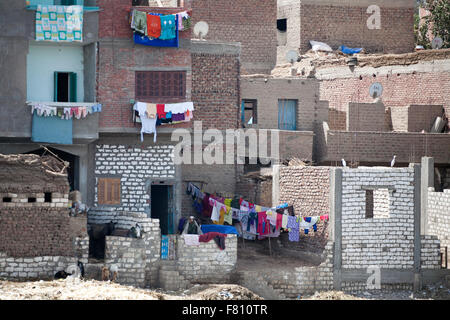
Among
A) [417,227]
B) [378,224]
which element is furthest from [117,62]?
[417,227]

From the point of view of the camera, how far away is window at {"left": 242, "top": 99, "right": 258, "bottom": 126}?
33344 millimetres

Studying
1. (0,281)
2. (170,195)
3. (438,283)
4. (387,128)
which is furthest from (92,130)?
(387,128)

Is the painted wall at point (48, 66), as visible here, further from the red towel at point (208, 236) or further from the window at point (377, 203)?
the window at point (377, 203)

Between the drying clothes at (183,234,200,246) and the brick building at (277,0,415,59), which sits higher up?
the brick building at (277,0,415,59)

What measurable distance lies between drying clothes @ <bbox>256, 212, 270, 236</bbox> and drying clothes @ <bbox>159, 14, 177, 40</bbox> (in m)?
5.34

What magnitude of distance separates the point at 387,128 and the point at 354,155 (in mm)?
3593

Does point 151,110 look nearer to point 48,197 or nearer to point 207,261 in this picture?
point 48,197

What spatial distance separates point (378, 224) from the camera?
2681cm

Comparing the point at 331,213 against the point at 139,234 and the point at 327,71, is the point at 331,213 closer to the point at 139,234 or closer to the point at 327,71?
the point at 139,234

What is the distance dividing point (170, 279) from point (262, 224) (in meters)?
3.84

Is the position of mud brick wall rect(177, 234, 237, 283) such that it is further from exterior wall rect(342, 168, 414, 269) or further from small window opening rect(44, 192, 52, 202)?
small window opening rect(44, 192, 52, 202)

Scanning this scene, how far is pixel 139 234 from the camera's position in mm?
25594

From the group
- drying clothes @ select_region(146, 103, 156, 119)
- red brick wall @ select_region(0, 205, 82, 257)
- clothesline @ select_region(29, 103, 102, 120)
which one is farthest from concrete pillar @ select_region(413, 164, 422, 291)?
red brick wall @ select_region(0, 205, 82, 257)

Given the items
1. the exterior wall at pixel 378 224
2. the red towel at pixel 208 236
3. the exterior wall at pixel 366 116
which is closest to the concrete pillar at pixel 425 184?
the exterior wall at pixel 378 224
